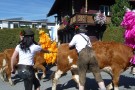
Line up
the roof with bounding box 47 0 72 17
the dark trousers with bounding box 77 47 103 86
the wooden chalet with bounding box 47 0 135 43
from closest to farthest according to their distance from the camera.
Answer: the dark trousers with bounding box 77 47 103 86 → the wooden chalet with bounding box 47 0 135 43 → the roof with bounding box 47 0 72 17

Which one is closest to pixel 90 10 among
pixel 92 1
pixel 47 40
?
pixel 92 1

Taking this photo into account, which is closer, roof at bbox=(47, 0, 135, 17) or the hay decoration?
the hay decoration

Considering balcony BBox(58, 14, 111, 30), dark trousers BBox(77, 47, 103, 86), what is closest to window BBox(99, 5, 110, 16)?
balcony BBox(58, 14, 111, 30)

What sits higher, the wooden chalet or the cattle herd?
the wooden chalet

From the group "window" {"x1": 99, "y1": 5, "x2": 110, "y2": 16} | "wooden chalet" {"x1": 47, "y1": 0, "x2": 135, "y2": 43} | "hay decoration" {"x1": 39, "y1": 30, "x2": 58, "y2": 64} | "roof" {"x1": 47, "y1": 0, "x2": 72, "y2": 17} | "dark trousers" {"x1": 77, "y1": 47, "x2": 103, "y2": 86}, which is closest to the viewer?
Result: "dark trousers" {"x1": 77, "y1": 47, "x2": 103, "y2": 86}

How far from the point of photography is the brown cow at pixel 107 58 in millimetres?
9625

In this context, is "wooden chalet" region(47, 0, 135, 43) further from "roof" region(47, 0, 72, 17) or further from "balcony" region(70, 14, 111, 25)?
"roof" region(47, 0, 72, 17)

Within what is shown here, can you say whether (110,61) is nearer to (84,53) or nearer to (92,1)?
(84,53)

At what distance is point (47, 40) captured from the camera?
12766 mm

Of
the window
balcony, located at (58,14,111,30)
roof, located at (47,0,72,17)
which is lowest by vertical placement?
balcony, located at (58,14,111,30)

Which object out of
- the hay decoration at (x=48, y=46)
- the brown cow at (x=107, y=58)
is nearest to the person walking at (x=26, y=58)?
the brown cow at (x=107, y=58)

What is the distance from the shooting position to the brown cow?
9625 millimetres

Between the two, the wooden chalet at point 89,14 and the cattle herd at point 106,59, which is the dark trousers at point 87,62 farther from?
the wooden chalet at point 89,14

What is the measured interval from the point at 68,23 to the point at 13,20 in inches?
1437
